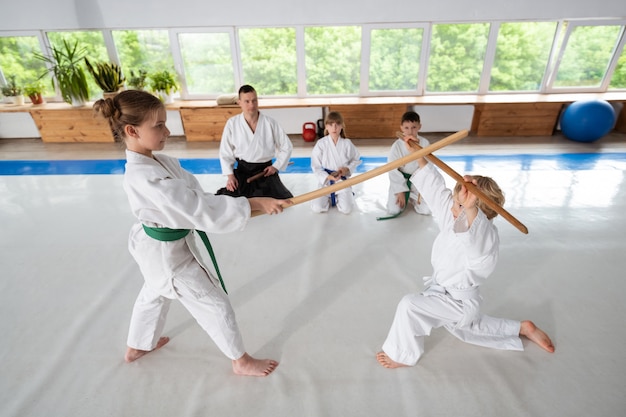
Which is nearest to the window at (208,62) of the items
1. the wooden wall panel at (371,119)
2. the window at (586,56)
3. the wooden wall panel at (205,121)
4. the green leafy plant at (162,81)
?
the green leafy plant at (162,81)

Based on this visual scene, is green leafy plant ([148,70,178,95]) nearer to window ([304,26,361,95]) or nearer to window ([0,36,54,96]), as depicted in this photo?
window ([0,36,54,96])

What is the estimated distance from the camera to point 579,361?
1709 millimetres

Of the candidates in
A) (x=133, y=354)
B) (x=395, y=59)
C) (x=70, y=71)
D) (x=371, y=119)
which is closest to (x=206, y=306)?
(x=133, y=354)

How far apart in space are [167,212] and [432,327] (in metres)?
1.30

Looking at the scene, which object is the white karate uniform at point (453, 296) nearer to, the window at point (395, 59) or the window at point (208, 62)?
Answer: the window at point (395, 59)

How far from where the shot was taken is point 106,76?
5293 millimetres

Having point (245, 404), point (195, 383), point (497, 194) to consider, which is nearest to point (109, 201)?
point (195, 383)

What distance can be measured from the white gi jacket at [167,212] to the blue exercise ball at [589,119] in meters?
5.79

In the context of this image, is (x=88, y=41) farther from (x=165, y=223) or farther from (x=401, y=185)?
(x=165, y=223)

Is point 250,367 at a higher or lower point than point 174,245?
lower

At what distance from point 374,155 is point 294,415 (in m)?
3.96

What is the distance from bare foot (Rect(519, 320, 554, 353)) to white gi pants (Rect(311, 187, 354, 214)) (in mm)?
1713

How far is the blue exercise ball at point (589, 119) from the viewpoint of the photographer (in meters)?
5.02

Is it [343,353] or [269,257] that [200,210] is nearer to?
[343,353]
